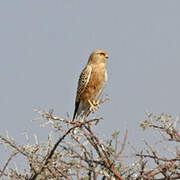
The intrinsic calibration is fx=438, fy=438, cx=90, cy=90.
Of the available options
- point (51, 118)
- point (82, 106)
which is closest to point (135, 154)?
point (51, 118)

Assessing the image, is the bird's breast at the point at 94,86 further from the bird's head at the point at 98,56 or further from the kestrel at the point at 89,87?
the bird's head at the point at 98,56

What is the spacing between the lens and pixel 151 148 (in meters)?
3.81

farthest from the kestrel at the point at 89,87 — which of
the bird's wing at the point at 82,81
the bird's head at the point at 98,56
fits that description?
the bird's head at the point at 98,56

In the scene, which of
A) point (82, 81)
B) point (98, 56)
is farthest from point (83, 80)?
point (98, 56)

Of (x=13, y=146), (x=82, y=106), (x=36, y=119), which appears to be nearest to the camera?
(x=13, y=146)

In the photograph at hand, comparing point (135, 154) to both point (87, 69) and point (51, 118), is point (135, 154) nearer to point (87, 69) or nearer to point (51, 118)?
point (51, 118)

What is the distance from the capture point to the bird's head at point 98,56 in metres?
8.03

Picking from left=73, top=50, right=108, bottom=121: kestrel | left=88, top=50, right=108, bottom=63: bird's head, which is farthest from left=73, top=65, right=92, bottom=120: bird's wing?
left=88, top=50, right=108, bottom=63: bird's head

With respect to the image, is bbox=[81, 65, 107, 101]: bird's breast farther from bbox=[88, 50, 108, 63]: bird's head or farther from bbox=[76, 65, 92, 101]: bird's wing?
bbox=[88, 50, 108, 63]: bird's head

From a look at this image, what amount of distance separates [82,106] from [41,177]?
3865 mm

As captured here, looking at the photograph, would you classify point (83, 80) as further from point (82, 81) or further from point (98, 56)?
point (98, 56)

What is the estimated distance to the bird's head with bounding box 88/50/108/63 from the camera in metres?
8.03

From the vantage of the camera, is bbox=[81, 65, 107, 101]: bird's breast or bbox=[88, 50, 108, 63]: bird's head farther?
bbox=[88, 50, 108, 63]: bird's head

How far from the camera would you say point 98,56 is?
809 cm
